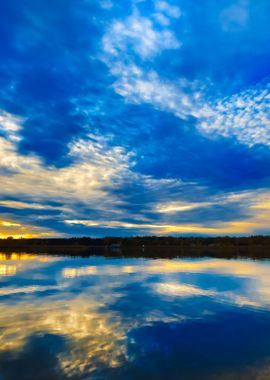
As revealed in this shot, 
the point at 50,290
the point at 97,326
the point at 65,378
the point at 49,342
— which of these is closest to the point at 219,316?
the point at 97,326

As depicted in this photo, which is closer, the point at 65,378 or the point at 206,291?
the point at 65,378

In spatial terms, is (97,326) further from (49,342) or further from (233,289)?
(233,289)

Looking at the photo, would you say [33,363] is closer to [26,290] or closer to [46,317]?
[46,317]

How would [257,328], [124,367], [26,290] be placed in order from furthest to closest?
[26,290] → [257,328] → [124,367]

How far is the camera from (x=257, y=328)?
47.2 feet

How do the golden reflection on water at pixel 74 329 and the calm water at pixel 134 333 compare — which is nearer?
the calm water at pixel 134 333

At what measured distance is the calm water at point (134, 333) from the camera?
9.71 metres

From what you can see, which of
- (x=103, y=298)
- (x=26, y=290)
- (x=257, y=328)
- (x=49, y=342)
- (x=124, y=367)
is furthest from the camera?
(x=26, y=290)

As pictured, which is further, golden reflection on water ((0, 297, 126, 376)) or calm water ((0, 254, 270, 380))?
golden reflection on water ((0, 297, 126, 376))

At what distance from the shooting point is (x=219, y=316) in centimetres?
1666

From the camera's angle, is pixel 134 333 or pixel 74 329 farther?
pixel 74 329

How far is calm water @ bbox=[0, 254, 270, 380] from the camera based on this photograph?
9.71 metres

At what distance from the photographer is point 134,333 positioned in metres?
13.5

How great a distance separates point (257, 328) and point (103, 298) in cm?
1067
